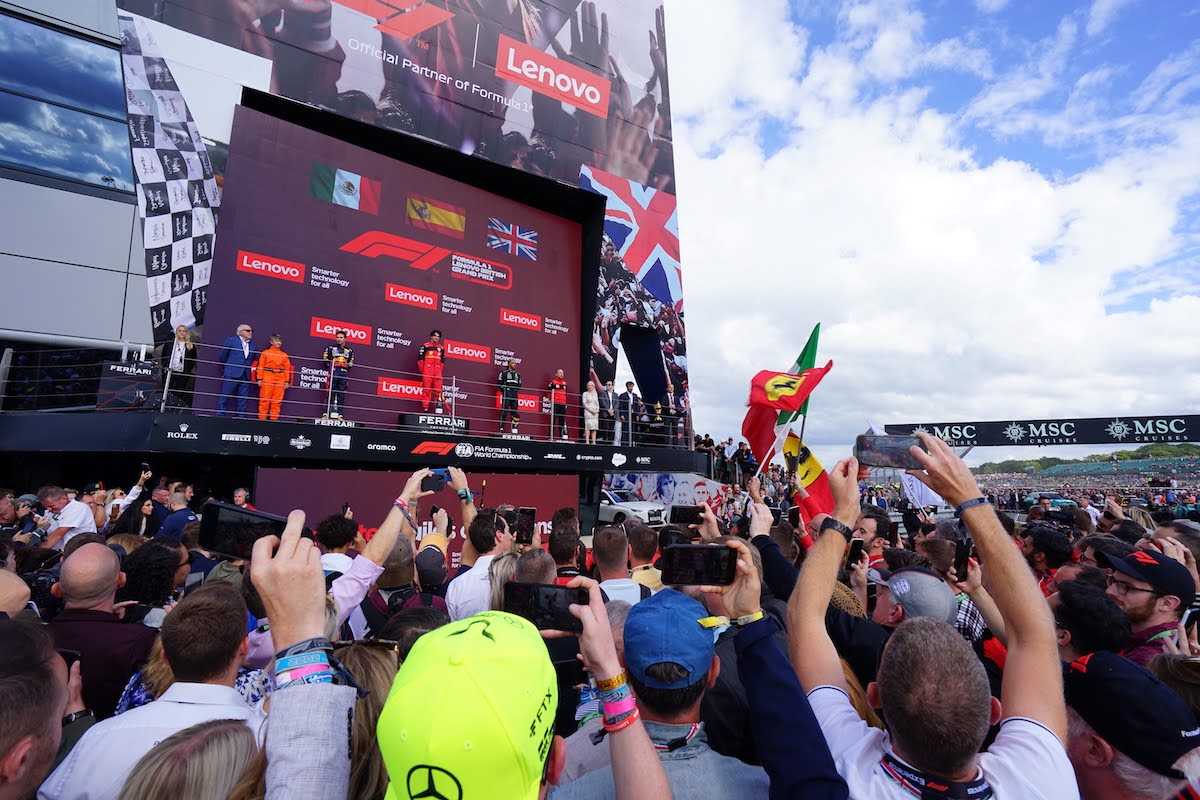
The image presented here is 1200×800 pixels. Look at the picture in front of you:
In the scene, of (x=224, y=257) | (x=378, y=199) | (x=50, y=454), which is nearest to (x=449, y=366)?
(x=378, y=199)

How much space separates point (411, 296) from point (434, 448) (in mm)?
3982

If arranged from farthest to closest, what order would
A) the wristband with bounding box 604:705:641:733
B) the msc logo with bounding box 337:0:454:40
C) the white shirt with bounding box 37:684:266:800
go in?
the msc logo with bounding box 337:0:454:40 < the white shirt with bounding box 37:684:266:800 < the wristband with bounding box 604:705:641:733

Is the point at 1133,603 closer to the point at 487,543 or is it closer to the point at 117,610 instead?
the point at 487,543

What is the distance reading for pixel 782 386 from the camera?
622cm

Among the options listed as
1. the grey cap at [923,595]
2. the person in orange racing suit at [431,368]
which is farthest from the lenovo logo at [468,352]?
the grey cap at [923,595]

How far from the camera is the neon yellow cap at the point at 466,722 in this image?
1050 millimetres

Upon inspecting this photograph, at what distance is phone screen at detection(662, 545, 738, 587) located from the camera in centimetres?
193

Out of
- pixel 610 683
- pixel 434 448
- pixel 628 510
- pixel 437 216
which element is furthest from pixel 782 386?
pixel 437 216

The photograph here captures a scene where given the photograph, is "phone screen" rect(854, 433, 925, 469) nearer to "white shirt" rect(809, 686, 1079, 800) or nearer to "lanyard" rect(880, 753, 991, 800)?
"white shirt" rect(809, 686, 1079, 800)

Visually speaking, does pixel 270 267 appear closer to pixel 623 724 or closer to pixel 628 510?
pixel 628 510

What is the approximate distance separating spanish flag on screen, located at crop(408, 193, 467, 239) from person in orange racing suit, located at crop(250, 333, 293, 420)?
4400 millimetres

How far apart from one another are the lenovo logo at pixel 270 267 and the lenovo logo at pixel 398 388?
248 centimetres

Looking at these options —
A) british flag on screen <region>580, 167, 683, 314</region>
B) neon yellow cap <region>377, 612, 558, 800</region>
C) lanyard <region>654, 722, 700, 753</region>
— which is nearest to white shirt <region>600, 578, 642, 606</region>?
lanyard <region>654, 722, 700, 753</region>

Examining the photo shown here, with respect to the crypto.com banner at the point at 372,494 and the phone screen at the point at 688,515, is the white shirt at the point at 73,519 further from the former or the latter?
the phone screen at the point at 688,515
